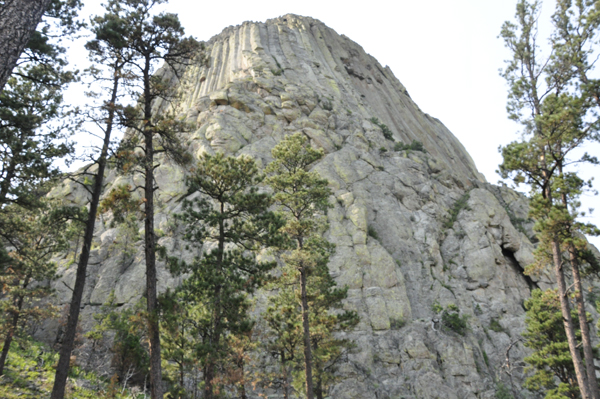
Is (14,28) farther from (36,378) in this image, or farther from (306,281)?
(36,378)

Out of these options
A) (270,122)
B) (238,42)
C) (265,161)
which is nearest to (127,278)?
(265,161)

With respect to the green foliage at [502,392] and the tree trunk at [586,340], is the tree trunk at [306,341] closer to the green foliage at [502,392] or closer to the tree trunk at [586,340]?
the tree trunk at [586,340]

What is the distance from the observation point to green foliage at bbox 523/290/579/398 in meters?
24.0

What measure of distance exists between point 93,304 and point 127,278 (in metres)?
2.86

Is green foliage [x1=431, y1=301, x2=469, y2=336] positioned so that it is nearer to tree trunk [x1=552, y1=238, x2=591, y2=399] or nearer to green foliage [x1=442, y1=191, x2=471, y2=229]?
green foliage [x1=442, y1=191, x2=471, y2=229]

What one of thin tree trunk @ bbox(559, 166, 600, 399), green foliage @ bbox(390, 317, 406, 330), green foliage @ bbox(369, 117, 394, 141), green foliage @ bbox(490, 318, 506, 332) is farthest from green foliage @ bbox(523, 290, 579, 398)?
green foliage @ bbox(369, 117, 394, 141)

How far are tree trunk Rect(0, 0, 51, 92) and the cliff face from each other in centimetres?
720

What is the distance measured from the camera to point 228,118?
45031 mm

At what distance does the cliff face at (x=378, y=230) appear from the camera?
2934 cm

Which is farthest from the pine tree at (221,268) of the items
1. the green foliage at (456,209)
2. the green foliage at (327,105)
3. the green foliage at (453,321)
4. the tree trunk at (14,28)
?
the green foliage at (327,105)

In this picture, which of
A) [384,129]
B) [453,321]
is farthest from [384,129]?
[453,321]

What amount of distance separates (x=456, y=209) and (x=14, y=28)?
4467cm

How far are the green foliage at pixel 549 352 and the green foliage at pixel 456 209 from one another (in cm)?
1732

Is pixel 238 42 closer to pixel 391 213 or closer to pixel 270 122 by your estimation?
pixel 270 122
